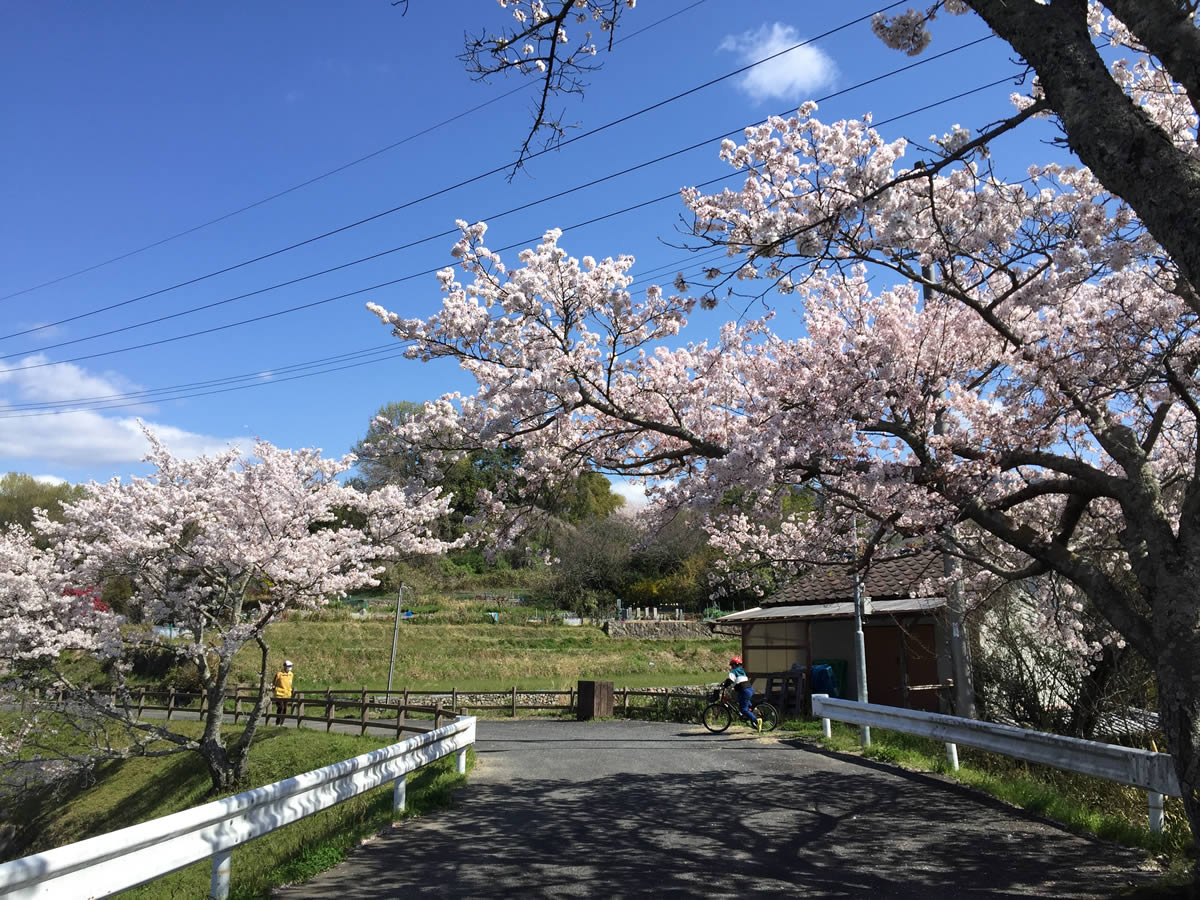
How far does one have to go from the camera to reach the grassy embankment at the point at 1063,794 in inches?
256

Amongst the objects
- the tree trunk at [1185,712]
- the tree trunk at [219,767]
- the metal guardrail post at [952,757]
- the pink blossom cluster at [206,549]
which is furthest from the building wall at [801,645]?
the tree trunk at [1185,712]

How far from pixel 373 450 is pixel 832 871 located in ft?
20.9

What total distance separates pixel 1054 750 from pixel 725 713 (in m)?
10.1

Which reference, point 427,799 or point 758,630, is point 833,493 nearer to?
point 427,799

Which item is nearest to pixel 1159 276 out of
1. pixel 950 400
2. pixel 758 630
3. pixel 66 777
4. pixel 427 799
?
pixel 950 400

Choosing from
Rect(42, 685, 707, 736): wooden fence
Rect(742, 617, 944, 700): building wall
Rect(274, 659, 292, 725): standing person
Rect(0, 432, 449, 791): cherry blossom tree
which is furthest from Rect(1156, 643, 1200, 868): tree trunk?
Rect(274, 659, 292, 725): standing person

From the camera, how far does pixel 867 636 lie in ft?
77.4

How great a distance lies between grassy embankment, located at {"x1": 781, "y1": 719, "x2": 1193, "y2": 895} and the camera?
651 cm

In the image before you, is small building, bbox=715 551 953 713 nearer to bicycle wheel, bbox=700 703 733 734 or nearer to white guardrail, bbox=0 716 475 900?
bicycle wheel, bbox=700 703 733 734

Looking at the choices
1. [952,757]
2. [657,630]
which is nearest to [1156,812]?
[952,757]

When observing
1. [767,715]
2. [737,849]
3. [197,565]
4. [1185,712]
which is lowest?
[737,849]

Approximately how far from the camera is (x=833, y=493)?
8250mm

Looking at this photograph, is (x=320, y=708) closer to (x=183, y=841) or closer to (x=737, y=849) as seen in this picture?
(x=737, y=849)

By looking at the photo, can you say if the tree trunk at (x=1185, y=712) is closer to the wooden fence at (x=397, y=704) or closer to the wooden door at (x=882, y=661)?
the wooden fence at (x=397, y=704)
